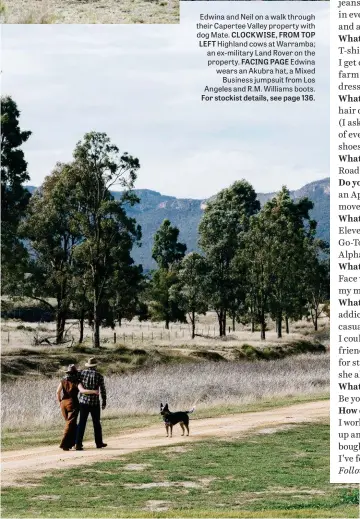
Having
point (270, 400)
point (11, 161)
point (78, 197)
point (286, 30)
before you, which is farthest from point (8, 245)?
point (286, 30)

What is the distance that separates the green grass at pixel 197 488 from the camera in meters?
14.4

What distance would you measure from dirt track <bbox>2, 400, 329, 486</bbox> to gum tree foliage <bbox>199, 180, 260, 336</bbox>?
35.2m

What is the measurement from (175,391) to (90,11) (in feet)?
43.2

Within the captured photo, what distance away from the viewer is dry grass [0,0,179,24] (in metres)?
19.1

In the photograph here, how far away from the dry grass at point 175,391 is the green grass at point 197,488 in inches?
246

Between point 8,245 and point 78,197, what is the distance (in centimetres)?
956

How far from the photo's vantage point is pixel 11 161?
4169cm

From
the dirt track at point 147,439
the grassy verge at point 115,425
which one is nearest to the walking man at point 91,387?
the dirt track at point 147,439

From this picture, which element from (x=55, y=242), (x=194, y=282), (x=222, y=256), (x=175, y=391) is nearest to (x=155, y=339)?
(x=55, y=242)

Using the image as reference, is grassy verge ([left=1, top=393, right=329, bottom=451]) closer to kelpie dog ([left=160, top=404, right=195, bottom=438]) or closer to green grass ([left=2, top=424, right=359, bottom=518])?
kelpie dog ([left=160, top=404, right=195, bottom=438])

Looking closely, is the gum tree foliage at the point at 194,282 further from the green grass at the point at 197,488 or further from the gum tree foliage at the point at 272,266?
the green grass at the point at 197,488

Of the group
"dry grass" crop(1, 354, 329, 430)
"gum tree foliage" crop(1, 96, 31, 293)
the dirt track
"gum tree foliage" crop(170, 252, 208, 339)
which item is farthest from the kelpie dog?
"gum tree foliage" crop(170, 252, 208, 339)

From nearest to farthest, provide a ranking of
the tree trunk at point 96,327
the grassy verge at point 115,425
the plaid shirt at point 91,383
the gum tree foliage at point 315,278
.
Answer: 1. the plaid shirt at point 91,383
2. the grassy verge at point 115,425
3. the tree trunk at point 96,327
4. the gum tree foliage at point 315,278

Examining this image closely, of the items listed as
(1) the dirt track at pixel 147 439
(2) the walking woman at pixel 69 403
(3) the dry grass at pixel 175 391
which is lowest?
(1) the dirt track at pixel 147 439
